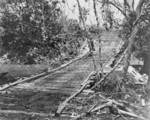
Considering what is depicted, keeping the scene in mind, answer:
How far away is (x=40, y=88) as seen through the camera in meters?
10.3

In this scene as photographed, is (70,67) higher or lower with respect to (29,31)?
lower


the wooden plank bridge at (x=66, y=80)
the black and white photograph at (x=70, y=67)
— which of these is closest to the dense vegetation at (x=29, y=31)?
the black and white photograph at (x=70, y=67)

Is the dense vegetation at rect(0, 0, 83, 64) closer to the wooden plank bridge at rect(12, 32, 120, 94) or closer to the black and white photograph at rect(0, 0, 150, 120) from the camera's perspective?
the black and white photograph at rect(0, 0, 150, 120)

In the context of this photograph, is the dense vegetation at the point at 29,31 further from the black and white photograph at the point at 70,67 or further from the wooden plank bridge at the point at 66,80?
the wooden plank bridge at the point at 66,80

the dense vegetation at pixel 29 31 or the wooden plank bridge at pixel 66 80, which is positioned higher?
the dense vegetation at pixel 29 31

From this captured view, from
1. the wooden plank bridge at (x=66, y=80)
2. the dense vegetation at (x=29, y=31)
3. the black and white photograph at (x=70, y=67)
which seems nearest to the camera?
the black and white photograph at (x=70, y=67)

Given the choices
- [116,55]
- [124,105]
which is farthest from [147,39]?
[124,105]

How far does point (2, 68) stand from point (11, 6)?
7.22 m

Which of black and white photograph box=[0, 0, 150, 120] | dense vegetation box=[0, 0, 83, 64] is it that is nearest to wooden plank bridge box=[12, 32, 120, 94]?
black and white photograph box=[0, 0, 150, 120]

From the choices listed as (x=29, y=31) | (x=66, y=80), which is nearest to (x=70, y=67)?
(x=66, y=80)

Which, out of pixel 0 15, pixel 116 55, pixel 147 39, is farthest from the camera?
pixel 0 15

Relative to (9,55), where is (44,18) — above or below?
above

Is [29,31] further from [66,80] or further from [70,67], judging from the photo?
[66,80]

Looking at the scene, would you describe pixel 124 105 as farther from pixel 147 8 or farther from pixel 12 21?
pixel 12 21
